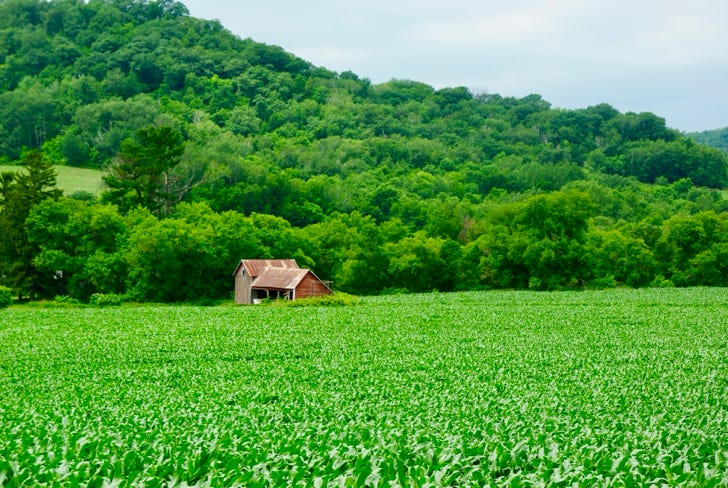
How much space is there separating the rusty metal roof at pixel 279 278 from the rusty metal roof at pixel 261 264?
79 cm

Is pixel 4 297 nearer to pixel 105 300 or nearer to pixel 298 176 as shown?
pixel 105 300

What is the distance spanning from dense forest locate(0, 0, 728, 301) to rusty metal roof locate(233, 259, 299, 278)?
381 cm

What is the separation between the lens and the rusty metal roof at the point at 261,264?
61.2 m

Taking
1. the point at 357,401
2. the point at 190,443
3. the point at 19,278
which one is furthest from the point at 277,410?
the point at 19,278

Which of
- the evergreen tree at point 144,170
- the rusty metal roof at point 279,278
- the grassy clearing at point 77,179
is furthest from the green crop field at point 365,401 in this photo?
the grassy clearing at point 77,179

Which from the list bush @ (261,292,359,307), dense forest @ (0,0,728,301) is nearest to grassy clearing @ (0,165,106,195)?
dense forest @ (0,0,728,301)

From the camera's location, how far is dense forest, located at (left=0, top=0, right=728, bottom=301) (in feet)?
210

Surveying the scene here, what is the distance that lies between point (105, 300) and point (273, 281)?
48.2ft

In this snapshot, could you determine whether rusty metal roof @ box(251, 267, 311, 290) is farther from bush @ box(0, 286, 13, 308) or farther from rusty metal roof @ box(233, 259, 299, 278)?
bush @ box(0, 286, 13, 308)

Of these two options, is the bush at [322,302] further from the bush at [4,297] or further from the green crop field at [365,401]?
the bush at [4,297]

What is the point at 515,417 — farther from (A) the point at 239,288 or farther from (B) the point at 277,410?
(A) the point at 239,288

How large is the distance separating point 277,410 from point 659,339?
2206cm

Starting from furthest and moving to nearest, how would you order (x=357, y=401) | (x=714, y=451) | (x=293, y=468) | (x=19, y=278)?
(x=19, y=278) < (x=357, y=401) < (x=714, y=451) < (x=293, y=468)

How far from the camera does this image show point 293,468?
487 inches
